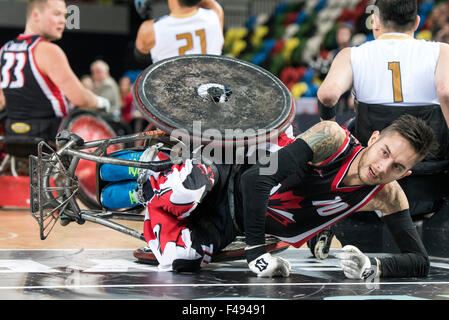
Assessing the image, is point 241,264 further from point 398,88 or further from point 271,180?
point 398,88

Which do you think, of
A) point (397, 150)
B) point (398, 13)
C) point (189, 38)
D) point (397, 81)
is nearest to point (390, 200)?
point (397, 150)

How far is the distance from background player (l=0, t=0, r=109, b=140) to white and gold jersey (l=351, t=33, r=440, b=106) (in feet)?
8.65

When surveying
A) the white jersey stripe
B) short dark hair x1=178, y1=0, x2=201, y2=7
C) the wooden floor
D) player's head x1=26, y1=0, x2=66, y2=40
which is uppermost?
player's head x1=26, y1=0, x2=66, y2=40

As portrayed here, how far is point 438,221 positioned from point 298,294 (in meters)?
1.63

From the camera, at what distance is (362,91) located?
13.4 ft

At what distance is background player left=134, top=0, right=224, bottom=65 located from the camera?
5.26 meters

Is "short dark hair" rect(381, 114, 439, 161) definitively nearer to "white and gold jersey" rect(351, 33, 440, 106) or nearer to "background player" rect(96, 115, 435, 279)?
"background player" rect(96, 115, 435, 279)

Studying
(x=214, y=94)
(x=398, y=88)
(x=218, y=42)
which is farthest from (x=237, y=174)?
(x=218, y=42)

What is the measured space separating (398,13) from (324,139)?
1.32 metres

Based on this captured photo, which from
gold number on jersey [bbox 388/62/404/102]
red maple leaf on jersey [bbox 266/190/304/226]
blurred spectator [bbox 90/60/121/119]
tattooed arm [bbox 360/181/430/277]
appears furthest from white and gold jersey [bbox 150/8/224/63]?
blurred spectator [bbox 90/60/121/119]

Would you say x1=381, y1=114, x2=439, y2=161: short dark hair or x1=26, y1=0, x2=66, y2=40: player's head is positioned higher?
x1=26, y1=0, x2=66, y2=40: player's head

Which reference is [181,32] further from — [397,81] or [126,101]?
[126,101]

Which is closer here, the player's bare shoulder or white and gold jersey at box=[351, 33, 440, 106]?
the player's bare shoulder
